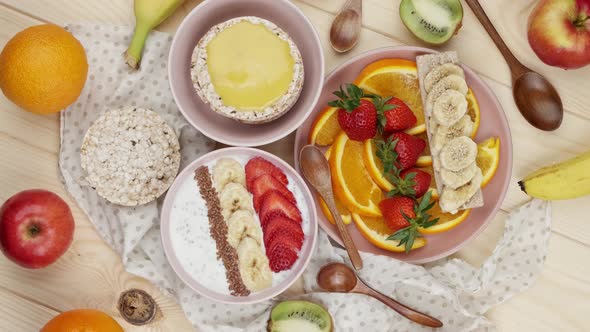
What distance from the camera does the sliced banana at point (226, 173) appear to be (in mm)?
1312

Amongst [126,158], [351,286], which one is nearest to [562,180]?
[351,286]

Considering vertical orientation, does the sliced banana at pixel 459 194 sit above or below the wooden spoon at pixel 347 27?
below

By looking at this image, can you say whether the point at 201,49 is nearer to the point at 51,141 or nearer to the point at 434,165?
the point at 51,141

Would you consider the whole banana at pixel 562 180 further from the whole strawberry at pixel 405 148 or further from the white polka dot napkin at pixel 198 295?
the whole strawberry at pixel 405 148

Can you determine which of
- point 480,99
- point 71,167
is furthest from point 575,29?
point 71,167

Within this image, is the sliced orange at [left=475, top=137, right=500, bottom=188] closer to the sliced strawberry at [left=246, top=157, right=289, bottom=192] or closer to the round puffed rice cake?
the sliced strawberry at [left=246, top=157, right=289, bottom=192]

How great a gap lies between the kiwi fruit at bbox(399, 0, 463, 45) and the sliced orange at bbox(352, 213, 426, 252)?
0.36 metres

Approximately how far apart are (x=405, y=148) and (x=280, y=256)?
30 centimetres

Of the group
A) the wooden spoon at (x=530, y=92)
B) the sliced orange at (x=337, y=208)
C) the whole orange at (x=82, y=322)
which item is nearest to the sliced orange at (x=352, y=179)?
the sliced orange at (x=337, y=208)

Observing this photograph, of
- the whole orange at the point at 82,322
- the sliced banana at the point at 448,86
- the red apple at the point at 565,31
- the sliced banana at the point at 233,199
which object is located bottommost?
the whole orange at the point at 82,322

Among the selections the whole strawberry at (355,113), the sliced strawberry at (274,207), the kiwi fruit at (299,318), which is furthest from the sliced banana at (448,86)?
the kiwi fruit at (299,318)

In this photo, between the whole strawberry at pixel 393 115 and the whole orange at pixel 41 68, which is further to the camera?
the whole strawberry at pixel 393 115

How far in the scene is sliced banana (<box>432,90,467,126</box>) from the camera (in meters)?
1.32

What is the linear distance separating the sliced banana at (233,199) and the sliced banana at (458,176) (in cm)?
36
